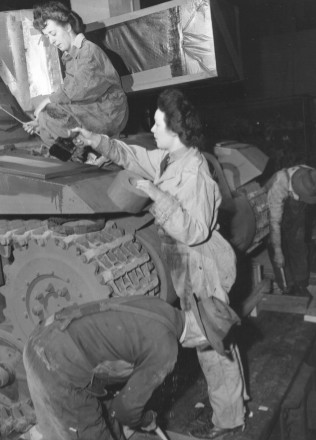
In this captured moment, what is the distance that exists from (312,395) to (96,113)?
301 cm

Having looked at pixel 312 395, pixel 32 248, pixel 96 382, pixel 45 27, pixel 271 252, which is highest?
pixel 45 27

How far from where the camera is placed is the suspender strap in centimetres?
215

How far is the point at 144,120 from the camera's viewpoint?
518 cm

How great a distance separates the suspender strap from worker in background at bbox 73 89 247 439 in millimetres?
515

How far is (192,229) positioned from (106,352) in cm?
76

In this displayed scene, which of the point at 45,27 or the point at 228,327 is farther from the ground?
the point at 45,27

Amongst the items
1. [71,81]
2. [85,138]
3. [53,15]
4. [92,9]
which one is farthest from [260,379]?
[92,9]

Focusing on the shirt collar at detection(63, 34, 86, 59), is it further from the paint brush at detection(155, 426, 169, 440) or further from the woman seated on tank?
the paint brush at detection(155, 426, 169, 440)

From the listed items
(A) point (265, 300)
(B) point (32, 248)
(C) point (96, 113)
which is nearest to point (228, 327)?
(B) point (32, 248)

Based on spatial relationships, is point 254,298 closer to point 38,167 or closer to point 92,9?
point 38,167

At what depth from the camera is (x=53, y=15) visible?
126 inches

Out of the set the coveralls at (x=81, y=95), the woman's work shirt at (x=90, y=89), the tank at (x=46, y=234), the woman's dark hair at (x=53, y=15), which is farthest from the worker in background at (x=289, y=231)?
the woman's dark hair at (x=53, y=15)

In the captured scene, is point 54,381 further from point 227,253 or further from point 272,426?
point 272,426

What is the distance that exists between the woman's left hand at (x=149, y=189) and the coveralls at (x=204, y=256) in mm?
55
